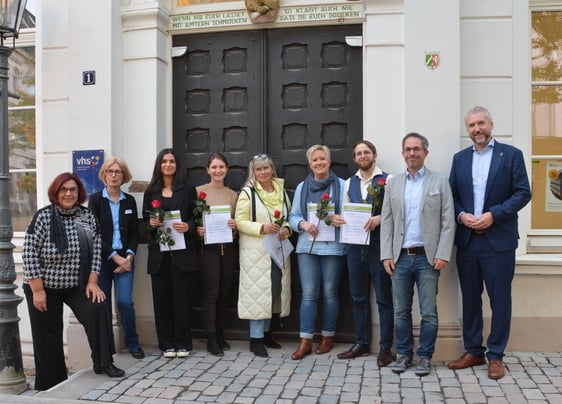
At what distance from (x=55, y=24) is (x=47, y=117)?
1006 mm

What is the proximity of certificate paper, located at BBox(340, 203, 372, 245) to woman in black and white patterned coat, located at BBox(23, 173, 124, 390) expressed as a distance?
2.23 m

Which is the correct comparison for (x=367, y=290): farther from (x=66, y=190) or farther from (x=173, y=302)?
(x=66, y=190)

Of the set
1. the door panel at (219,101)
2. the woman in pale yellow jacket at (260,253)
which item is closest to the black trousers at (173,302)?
the woman in pale yellow jacket at (260,253)

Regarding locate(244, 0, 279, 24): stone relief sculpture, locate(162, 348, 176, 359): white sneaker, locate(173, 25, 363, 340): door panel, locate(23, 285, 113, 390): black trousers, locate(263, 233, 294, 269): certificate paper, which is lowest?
locate(162, 348, 176, 359): white sneaker

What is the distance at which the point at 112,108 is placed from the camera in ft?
20.1

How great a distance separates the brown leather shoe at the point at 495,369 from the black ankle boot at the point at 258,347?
80.6 inches

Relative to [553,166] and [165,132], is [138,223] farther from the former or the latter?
[553,166]

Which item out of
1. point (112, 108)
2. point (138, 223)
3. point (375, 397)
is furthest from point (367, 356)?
point (112, 108)

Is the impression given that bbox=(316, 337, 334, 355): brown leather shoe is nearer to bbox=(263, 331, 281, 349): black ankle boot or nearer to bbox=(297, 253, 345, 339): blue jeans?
bbox=(297, 253, 345, 339): blue jeans

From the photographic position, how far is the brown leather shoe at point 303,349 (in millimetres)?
5535

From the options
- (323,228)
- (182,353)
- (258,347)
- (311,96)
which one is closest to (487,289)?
(323,228)

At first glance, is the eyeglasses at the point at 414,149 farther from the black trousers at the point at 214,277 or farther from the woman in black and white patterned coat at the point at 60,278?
the woman in black and white patterned coat at the point at 60,278

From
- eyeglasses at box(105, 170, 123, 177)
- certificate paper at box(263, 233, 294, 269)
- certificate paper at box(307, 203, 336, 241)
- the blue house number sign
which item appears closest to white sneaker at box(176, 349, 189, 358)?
certificate paper at box(263, 233, 294, 269)

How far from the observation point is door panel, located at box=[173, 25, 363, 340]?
6133 millimetres
